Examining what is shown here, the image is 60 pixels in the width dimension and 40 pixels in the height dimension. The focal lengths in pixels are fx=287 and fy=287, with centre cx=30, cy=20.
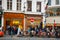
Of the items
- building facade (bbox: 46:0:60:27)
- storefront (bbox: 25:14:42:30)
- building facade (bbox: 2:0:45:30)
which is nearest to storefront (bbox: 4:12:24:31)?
building facade (bbox: 2:0:45:30)

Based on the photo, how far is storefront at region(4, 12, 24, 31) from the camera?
165ft

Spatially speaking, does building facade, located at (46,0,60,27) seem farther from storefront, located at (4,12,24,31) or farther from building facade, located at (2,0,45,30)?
storefront, located at (4,12,24,31)

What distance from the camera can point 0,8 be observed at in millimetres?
50281

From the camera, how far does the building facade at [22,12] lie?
50500 millimetres

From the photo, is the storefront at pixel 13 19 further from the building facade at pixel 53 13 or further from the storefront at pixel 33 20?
the building facade at pixel 53 13

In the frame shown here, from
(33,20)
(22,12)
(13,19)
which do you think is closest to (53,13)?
(33,20)

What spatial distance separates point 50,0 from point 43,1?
1.41 meters

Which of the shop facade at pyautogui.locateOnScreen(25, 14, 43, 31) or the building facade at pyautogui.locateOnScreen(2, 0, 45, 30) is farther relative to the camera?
the shop facade at pyautogui.locateOnScreen(25, 14, 43, 31)

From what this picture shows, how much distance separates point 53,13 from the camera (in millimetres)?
50094

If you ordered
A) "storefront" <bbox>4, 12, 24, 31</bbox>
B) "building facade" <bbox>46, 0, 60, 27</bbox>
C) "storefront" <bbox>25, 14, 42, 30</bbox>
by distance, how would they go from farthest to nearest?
"storefront" <bbox>25, 14, 42, 30</bbox>, "storefront" <bbox>4, 12, 24, 31</bbox>, "building facade" <bbox>46, 0, 60, 27</bbox>

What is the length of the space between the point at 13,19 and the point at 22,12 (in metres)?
2.03

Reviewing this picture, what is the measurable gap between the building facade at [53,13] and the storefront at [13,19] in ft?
15.1

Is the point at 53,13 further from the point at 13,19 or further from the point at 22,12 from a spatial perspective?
the point at 13,19

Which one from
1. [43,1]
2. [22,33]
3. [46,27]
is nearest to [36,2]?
[43,1]
